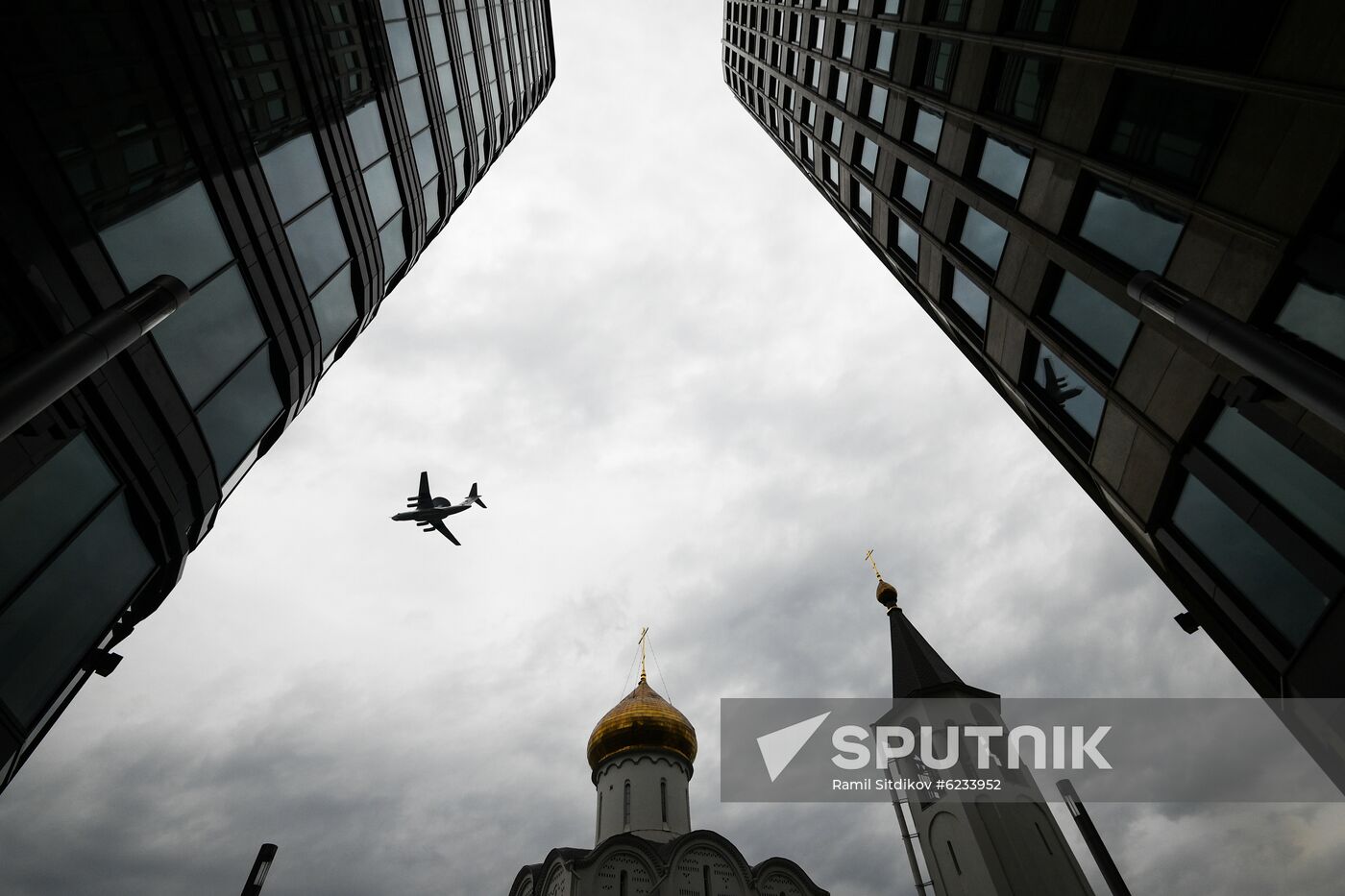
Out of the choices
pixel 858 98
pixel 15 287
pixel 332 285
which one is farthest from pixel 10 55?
pixel 858 98

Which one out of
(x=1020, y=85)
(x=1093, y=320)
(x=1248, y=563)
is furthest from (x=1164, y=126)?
(x=1248, y=563)

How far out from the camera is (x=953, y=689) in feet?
116

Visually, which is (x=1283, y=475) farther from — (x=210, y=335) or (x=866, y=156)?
(x=210, y=335)

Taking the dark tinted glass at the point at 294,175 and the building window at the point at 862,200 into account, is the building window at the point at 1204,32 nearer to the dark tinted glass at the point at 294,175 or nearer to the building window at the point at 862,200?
the building window at the point at 862,200

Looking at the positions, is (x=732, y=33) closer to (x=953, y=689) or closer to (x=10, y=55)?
(x=953, y=689)

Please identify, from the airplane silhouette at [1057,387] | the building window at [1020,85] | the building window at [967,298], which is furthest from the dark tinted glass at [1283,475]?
the building window at [967,298]

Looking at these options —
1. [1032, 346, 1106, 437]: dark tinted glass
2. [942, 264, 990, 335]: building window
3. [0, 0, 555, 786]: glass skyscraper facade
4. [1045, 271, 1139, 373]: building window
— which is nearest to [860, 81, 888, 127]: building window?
[942, 264, 990, 335]: building window

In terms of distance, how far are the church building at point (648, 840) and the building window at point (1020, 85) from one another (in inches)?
1339

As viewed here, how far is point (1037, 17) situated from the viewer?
468 inches

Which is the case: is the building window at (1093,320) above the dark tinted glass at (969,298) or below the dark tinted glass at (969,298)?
below

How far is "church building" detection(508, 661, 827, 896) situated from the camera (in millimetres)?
33719

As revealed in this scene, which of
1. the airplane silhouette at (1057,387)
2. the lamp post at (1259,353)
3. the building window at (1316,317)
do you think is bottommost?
the lamp post at (1259,353)

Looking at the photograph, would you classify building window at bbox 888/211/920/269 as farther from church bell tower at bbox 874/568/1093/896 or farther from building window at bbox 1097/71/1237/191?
church bell tower at bbox 874/568/1093/896

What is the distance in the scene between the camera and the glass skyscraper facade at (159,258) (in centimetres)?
883
